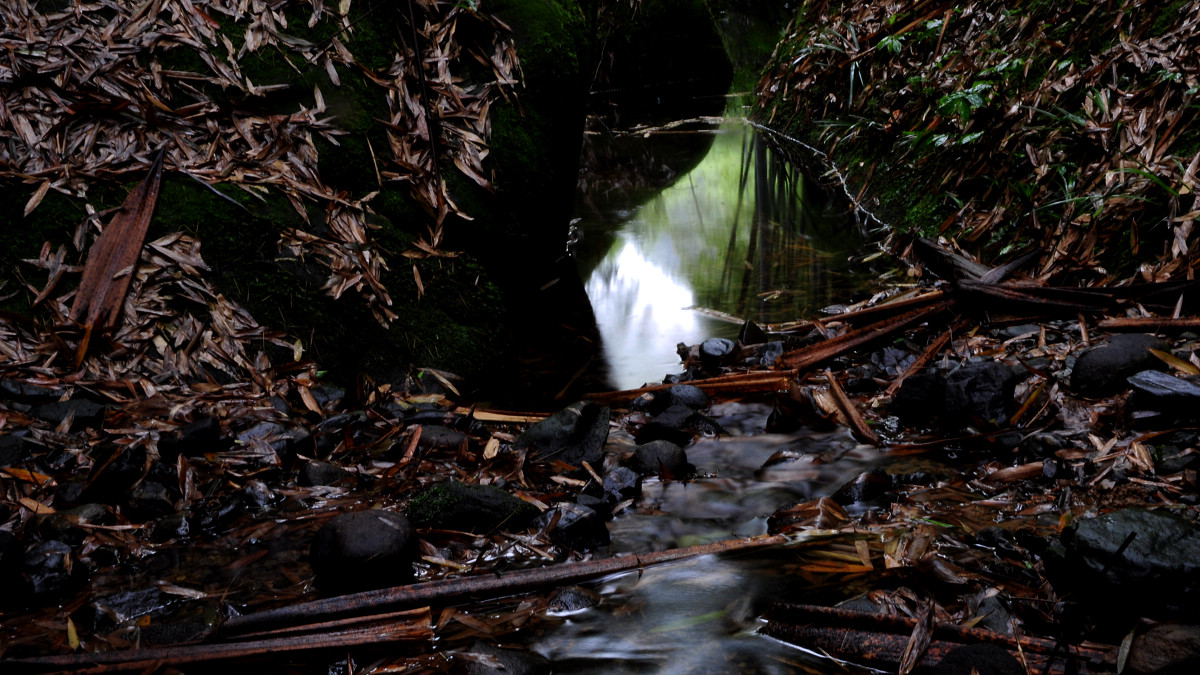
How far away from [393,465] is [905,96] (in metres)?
5.62

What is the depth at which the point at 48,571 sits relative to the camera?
2.00 meters

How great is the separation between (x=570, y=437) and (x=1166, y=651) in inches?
81.1

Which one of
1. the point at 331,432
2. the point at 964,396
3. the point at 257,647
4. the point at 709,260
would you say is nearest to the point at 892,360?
the point at 964,396

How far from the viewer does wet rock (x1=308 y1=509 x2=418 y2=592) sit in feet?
6.58

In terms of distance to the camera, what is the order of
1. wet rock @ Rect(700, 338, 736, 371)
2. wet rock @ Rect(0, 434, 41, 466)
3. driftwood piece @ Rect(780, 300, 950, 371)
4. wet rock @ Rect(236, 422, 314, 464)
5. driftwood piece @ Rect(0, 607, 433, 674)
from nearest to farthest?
driftwood piece @ Rect(0, 607, 433, 674) → wet rock @ Rect(0, 434, 41, 466) → wet rock @ Rect(236, 422, 314, 464) → driftwood piece @ Rect(780, 300, 950, 371) → wet rock @ Rect(700, 338, 736, 371)

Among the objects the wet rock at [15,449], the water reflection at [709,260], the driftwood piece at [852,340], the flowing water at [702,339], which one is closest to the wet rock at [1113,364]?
the flowing water at [702,339]

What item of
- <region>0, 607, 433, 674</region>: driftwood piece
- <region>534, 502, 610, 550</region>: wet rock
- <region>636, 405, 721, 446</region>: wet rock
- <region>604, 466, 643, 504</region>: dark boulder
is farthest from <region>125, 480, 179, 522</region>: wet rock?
<region>636, 405, 721, 446</region>: wet rock

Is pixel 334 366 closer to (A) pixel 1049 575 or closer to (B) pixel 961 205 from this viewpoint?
(A) pixel 1049 575

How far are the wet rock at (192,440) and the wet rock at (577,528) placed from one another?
1281mm

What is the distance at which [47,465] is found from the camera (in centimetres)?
242

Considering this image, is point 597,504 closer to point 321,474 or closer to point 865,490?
point 865,490

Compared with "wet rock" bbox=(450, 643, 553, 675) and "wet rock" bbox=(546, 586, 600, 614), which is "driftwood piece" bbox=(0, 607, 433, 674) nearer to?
"wet rock" bbox=(450, 643, 553, 675)

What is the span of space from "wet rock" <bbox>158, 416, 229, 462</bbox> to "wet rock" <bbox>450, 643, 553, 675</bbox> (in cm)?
148

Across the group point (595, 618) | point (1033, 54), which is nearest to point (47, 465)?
point (595, 618)
